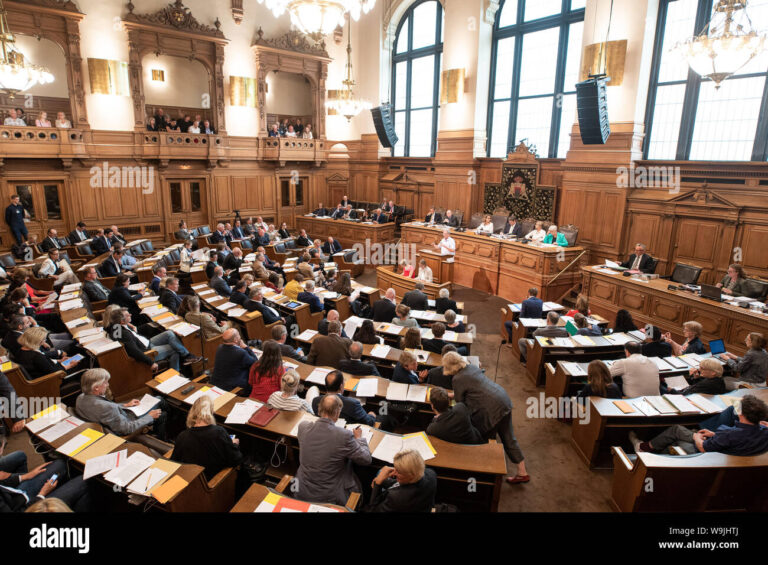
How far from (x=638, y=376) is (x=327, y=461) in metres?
3.46

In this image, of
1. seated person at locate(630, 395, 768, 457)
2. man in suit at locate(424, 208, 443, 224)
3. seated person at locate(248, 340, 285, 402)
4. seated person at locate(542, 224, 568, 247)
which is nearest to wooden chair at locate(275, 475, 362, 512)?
seated person at locate(248, 340, 285, 402)

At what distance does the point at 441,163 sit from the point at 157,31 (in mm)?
9341

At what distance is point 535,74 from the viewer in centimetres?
1228

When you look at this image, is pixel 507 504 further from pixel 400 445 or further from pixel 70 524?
pixel 70 524

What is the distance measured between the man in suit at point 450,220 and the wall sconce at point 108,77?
1001cm

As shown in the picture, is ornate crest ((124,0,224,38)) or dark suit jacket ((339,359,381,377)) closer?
dark suit jacket ((339,359,381,377))

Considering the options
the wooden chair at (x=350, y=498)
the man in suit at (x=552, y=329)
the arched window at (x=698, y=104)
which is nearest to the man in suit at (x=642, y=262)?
the arched window at (x=698, y=104)

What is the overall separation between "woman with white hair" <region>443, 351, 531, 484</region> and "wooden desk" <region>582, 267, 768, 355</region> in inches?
172

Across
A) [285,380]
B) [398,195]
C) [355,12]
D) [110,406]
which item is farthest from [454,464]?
[398,195]

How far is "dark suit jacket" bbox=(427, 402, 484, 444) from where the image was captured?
3.68m

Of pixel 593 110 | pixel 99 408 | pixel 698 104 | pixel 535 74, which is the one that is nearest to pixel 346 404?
pixel 99 408

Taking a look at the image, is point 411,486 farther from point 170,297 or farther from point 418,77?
point 418,77

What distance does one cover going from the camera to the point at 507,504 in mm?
4125

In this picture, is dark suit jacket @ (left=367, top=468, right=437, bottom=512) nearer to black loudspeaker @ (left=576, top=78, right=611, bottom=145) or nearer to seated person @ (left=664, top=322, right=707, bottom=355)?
seated person @ (left=664, top=322, right=707, bottom=355)
